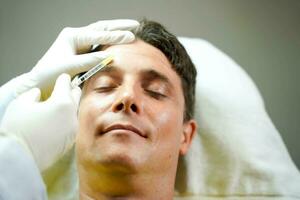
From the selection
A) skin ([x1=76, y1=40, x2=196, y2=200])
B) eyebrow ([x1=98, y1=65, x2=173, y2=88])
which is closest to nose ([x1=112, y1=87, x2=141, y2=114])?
skin ([x1=76, y1=40, x2=196, y2=200])

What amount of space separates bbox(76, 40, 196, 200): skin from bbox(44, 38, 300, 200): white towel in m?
0.19

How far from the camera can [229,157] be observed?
1.41 metres

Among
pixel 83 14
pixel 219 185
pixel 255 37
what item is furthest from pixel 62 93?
pixel 255 37

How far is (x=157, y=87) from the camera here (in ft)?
4.10

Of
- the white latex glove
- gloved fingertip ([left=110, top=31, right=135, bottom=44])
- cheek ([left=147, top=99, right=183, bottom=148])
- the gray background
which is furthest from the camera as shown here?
the gray background

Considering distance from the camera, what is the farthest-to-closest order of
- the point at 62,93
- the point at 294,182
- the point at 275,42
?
1. the point at 275,42
2. the point at 294,182
3. the point at 62,93

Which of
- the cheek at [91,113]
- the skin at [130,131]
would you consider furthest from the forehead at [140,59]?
the cheek at [91,113]

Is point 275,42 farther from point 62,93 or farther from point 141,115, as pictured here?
point 62,93

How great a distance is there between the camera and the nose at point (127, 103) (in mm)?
1117

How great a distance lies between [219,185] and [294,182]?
26 cm

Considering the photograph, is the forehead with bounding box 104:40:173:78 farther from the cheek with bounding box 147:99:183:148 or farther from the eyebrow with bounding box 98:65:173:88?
the cheek with bounding box 147:99:183:148

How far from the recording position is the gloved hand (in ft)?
3.91

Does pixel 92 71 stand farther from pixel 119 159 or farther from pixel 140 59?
pixel 119 159

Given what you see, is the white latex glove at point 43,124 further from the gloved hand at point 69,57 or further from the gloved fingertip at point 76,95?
the gloved hand at point 69,57
